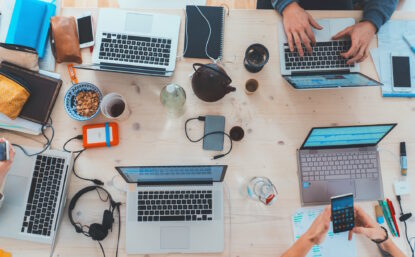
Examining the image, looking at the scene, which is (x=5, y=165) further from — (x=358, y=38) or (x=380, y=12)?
(x=380, y=12)

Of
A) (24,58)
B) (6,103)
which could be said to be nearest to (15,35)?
(24,58)

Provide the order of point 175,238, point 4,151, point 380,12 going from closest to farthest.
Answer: point 4,151 < point 175,238 < point 380,12

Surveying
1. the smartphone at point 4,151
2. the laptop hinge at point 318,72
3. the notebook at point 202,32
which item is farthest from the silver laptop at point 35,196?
the laptop hinge at point 318,72

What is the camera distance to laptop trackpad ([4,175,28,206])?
1.02 metres

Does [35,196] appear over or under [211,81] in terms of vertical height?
under

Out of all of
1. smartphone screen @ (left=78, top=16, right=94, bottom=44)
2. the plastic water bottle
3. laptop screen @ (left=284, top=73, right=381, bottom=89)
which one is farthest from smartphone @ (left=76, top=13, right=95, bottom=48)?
laptop screen @ (left=284, top=73, right=381, bottom=89)

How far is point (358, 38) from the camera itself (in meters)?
1.10

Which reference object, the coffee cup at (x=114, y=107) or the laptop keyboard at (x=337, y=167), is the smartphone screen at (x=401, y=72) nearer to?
the laptop keyboard at (x=337, y=167)

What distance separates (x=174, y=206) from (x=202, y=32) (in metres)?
0.70

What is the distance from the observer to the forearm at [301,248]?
974mm

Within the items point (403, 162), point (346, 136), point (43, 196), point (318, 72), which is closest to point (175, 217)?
point (43, 196)

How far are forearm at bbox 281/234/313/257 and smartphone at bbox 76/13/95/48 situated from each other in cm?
108

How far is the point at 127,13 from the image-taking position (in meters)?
1.13

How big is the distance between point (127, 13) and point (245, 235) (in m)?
0.98
